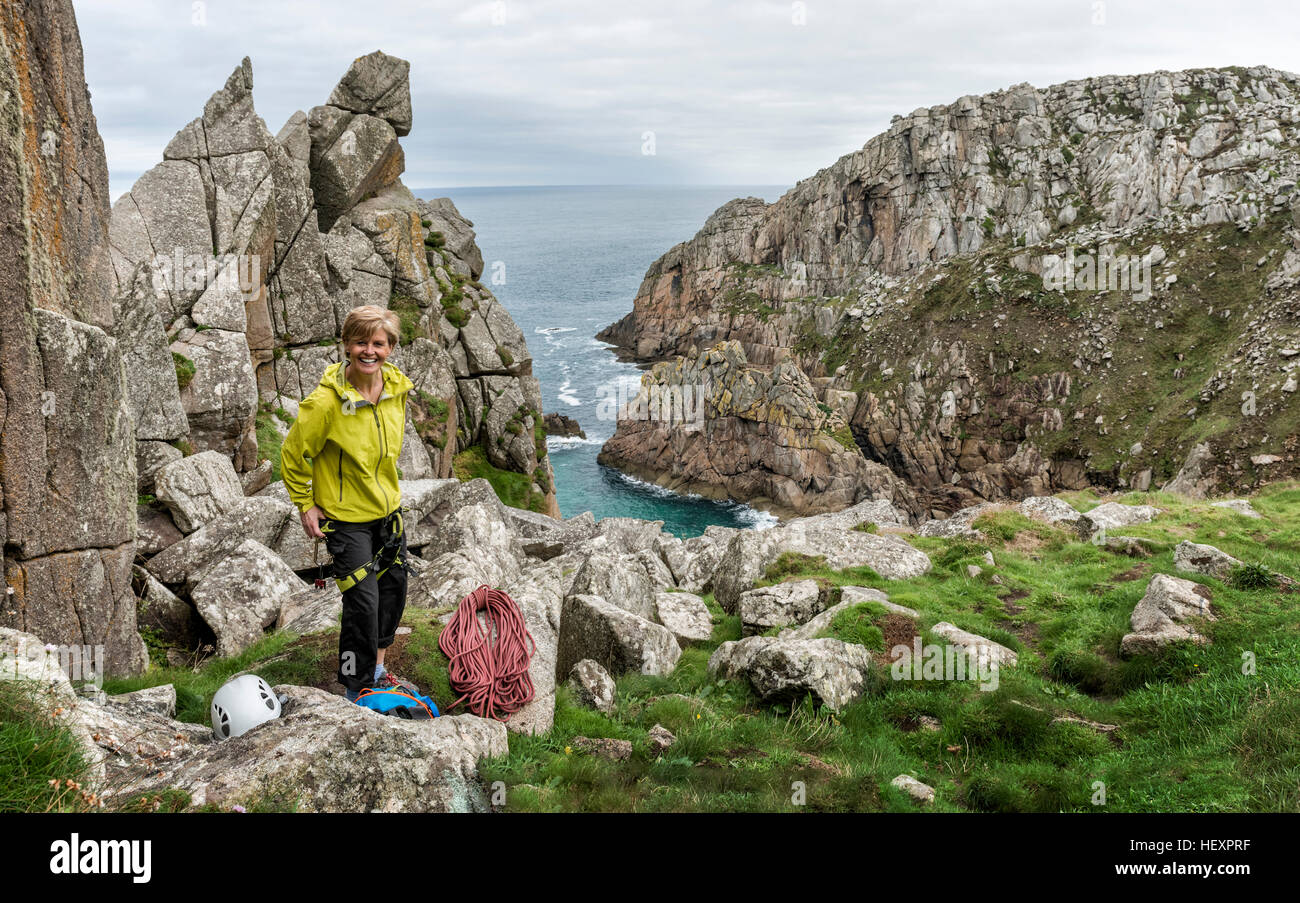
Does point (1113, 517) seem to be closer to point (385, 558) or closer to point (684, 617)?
point (684, 617)

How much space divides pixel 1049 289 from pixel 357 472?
324 feet

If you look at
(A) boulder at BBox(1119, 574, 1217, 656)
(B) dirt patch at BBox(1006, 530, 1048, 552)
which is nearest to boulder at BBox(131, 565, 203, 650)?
(A) boulder at BBox(1119, 574, 1217, 656)


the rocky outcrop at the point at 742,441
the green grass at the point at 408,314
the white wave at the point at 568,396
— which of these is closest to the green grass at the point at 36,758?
the green grass at the point at 408,314

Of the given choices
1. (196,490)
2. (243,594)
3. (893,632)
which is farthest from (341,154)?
(893,632)

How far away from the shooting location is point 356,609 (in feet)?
24.9

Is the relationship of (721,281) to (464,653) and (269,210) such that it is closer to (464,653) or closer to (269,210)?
(269,210)

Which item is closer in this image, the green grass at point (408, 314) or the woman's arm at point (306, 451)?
the woman's arm at point (306, 451)

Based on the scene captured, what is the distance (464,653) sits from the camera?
8695 mm

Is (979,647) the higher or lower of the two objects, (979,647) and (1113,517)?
the higher

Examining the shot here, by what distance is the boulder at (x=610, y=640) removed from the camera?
10.3m

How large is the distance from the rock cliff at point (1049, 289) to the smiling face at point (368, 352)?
5994cm

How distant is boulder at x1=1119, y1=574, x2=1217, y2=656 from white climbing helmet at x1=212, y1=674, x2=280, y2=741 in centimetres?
1048

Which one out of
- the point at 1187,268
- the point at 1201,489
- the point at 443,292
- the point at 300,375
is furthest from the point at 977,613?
the point at 1187,268

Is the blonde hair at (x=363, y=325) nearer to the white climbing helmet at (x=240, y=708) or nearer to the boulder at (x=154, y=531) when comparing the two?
the white climbing helmet at (x=240, y=708)
